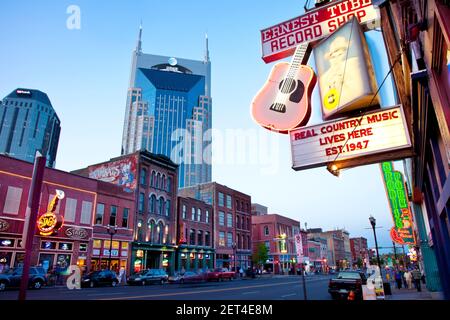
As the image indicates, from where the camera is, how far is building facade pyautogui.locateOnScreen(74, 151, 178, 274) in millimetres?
41562

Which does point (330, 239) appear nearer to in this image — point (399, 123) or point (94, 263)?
point (94, 263)

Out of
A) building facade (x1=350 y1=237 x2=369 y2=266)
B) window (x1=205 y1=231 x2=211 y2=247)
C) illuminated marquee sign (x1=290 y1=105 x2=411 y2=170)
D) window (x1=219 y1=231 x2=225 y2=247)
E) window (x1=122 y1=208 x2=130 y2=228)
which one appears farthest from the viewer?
building facade (x1=350 y1=237 x2=369 y2=266)

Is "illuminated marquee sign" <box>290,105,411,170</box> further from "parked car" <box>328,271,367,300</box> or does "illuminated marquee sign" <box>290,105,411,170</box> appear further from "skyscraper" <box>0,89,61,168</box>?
"skyscraper" <box>0,89,61,168</box>

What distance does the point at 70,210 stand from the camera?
3384 cm

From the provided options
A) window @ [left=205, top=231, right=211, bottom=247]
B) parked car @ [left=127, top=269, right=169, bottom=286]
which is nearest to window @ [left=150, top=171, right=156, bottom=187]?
parked car @ [left=127, top=269, right=169, bottom=286]

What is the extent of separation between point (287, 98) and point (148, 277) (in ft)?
98.9

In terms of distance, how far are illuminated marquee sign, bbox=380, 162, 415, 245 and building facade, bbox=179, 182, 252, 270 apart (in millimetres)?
35511

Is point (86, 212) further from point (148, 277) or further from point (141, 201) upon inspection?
point (148, 277)

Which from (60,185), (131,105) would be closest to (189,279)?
(60,185)

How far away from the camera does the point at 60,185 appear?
3331 cm

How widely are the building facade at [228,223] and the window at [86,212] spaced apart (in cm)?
2583

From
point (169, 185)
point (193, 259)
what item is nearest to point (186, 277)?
point (193, 259)
